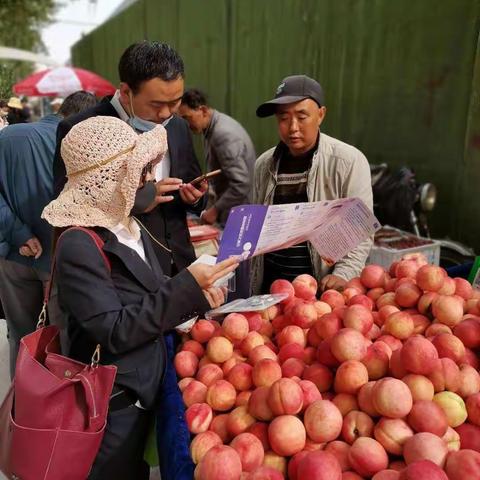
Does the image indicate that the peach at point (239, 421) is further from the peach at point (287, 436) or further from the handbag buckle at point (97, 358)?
the handbag buckle at point (97, 358)

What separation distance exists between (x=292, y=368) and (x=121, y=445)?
0.62m

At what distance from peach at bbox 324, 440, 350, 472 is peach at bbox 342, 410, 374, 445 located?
0.03 metres

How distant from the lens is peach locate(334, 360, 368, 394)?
1432mm

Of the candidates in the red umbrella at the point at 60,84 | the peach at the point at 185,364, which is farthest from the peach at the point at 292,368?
the red umbrella at the point at 60,84

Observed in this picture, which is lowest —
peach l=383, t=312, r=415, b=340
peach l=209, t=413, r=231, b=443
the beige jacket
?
peach l=209, t=413, r=231, b=443

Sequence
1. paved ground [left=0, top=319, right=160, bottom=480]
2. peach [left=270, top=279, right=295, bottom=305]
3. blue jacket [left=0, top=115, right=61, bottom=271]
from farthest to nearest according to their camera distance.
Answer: paved ground [left=0, top=319, right=160, bottom=480] → blue jacket [left=0, top=115, right=61, bottom=271] → peach [left=270, top=279, right=295, bottom=305]

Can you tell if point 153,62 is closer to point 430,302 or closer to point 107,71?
point 430,302

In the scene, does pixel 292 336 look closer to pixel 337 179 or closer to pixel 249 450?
pixel 249 450

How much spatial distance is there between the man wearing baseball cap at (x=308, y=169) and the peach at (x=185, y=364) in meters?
0.94

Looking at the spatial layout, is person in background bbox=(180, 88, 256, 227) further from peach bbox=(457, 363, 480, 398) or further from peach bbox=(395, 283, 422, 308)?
peach bbox=(457, 363, 480, 398)

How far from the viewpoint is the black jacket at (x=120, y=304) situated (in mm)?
1406

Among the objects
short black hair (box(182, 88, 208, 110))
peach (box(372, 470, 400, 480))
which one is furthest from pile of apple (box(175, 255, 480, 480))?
short black hair (box(182, 88, 208, 110))

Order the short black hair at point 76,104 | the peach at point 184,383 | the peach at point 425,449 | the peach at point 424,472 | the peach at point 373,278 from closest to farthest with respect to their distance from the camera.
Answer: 1. the peach at point 424,472
2. the peach at point 425,449
3. the peach at point 184,383
4. the peach at point 373,278
5. the short black hair at point 76,104

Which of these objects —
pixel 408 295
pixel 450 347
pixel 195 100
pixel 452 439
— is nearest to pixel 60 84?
pixel 195 100
